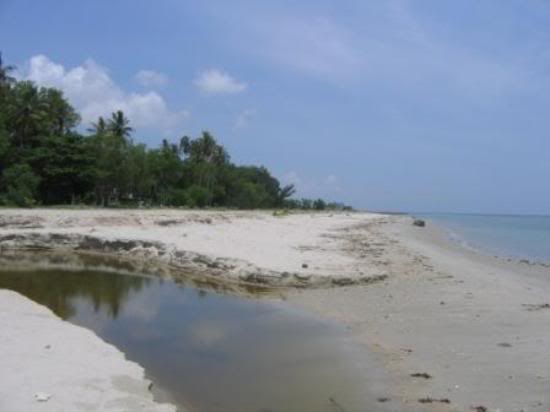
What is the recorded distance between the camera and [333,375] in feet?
32.3

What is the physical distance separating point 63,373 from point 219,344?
13.9 feet

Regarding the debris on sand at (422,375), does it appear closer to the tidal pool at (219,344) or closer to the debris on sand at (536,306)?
the tidal pool at (219,344)

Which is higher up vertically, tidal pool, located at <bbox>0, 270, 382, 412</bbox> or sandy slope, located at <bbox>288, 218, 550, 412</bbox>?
sandy slope, located at <bbox>288, 218, 550, 412</bbox>

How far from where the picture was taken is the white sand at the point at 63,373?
7.27 m

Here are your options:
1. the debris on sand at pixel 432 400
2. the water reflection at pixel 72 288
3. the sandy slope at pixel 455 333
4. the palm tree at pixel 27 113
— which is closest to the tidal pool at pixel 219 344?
the water reflection at pixel 72 288

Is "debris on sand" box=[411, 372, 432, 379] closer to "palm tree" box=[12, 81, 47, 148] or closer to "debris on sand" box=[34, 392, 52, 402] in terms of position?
"debris on sand" box=[34, 392, 52, 402]

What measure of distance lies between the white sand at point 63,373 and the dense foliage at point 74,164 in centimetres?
4314

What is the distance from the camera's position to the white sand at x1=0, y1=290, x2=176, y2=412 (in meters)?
7.27

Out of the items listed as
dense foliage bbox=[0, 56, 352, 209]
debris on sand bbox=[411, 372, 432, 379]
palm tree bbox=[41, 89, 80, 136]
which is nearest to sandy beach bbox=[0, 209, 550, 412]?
debris on sand bbox=[411, 372, 432, 379]

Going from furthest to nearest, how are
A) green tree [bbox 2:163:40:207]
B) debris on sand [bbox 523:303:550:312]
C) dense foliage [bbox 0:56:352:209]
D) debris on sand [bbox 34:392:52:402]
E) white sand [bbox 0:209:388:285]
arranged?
1. dense foliage [bbox 0:56:352:209]
2. green tree [bbox 2:163:40:207]
3. white sand [bbox 0:209:388:285]
4. debris on sand [bbox 523:303:550:312]
5. debris on sand [bbox 34:392:52:402]

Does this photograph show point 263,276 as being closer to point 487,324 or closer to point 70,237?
point 487,324

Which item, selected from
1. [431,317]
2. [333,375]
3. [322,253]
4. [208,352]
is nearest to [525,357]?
[333,375]

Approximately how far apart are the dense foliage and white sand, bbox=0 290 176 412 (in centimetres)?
4314

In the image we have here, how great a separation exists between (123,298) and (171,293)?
1610 millimetres
